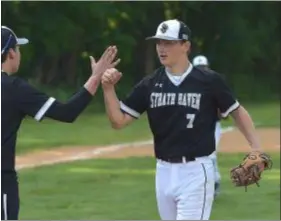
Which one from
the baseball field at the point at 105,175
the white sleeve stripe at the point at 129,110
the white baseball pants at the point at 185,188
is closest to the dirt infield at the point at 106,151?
the baseball field at the point at 105,175

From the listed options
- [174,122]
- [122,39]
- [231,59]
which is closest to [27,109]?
[174,122]

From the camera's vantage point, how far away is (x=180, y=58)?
19.5 ft

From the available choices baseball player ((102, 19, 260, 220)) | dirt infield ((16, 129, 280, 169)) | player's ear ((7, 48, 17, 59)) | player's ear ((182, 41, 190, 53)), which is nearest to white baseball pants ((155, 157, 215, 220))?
baseball player ((102, 19, 260, 220))

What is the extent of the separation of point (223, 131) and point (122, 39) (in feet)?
49.7

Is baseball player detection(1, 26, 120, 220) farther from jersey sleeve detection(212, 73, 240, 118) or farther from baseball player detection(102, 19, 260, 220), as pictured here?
jersey sleeve detection(212, 73, 240, 118)

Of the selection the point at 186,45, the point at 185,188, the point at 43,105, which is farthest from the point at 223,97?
the point at 43,105

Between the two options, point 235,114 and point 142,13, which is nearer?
point 235,114

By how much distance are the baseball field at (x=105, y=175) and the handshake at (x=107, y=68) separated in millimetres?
4315

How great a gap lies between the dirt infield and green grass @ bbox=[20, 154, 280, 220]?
0.89m

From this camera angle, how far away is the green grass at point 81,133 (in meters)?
20.0

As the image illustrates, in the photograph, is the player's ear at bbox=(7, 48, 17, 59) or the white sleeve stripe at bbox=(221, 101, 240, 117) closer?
the player's ear at bbox=(7, 48, 17, 59)

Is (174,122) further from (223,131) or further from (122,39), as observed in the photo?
(122,39)

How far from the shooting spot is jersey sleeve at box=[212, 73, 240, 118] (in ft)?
19.4

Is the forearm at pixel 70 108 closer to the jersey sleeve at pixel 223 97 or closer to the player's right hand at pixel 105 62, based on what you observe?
the player's right hand at pixel 105 62
